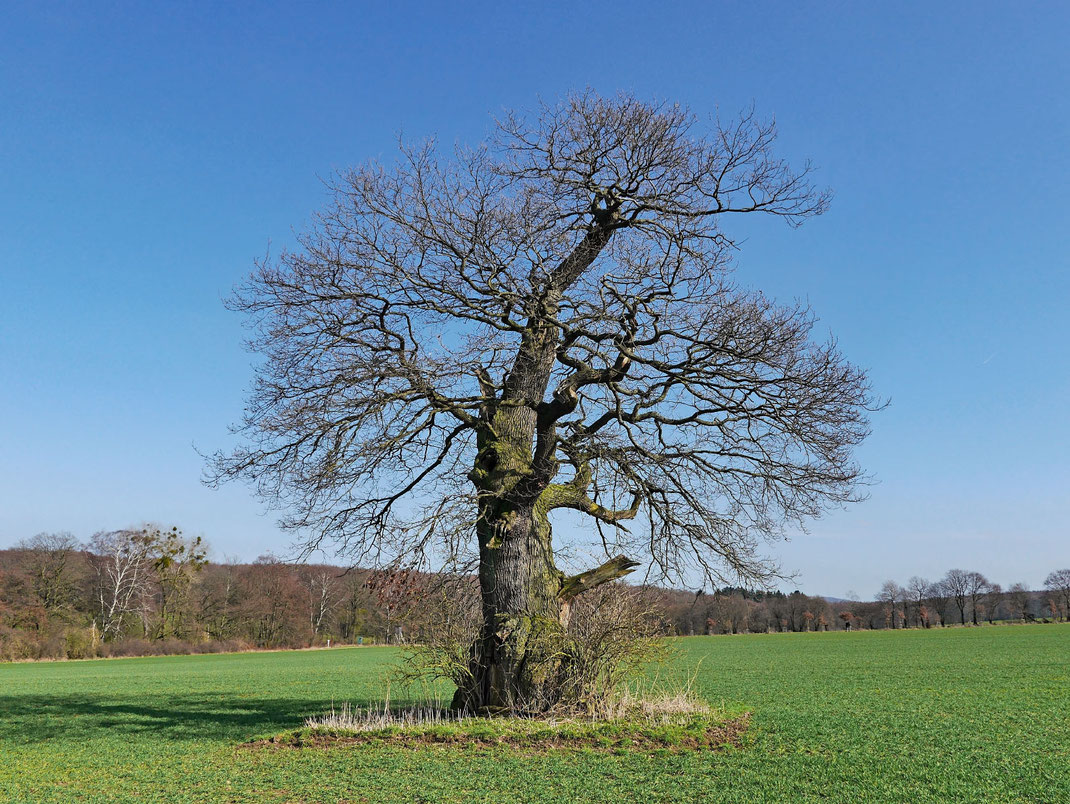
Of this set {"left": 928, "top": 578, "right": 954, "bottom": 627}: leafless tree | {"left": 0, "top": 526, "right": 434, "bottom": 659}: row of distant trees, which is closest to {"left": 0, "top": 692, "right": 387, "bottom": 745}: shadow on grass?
{"left": 0, "top": 526, "right": 434, "bottom": 659}: row of distant trees

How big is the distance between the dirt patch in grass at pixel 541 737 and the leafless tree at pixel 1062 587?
10091 cm

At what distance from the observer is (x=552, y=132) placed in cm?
1303

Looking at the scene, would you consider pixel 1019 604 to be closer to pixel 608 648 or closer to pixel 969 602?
pixel 969 602

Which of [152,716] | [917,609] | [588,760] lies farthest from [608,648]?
[917,609]

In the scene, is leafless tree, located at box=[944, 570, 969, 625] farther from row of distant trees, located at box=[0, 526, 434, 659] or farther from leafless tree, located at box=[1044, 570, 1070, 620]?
row of distant trees, located at box=[0, 526, 434, 659]

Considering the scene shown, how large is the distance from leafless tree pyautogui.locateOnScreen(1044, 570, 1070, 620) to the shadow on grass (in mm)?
100308

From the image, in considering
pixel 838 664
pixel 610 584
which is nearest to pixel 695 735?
pixel 610 584

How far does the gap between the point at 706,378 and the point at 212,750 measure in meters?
9.54

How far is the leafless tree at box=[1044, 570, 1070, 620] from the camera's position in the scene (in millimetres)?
Answer: 90456

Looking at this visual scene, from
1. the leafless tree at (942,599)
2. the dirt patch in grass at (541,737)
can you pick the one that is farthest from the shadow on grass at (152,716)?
the leafless tree at (942,599)

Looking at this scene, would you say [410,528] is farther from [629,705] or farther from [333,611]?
[333,611]

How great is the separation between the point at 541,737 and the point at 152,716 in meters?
9.83

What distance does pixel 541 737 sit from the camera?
10469mm

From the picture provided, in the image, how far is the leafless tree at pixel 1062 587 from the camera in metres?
90.5
